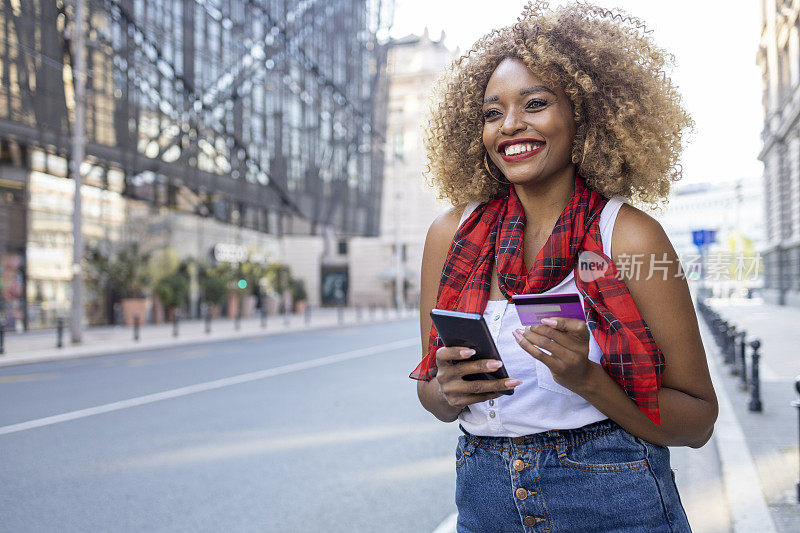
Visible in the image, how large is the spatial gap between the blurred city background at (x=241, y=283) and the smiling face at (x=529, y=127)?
1.34ft

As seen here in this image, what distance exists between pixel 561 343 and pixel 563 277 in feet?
0.81

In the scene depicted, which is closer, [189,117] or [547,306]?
[547,306]

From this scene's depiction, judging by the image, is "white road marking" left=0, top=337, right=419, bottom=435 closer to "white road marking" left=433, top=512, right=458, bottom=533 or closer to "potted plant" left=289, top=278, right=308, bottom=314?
"white road marking" left=433, top=512, right=458, bottom=533

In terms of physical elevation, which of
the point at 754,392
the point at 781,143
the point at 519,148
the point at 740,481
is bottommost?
the point at 740,481

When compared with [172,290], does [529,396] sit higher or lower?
higher

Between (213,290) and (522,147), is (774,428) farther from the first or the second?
(213,290)

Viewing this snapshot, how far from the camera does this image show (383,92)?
49094 millimetres

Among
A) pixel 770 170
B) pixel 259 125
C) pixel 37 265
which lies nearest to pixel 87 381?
pixel 37 265

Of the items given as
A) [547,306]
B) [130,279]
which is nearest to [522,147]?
[547,306]

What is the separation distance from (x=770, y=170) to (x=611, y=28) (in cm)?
4075

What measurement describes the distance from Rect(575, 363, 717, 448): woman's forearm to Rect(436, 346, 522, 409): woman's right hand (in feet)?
0.56

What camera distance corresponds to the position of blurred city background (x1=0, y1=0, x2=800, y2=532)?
5289mm

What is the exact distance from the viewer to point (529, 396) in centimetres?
168

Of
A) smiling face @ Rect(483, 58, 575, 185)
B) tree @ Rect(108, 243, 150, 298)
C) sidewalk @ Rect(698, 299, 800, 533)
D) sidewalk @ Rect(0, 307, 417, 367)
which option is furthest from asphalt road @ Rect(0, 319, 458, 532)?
tree @ Rect(108, 243, 150, 298)
